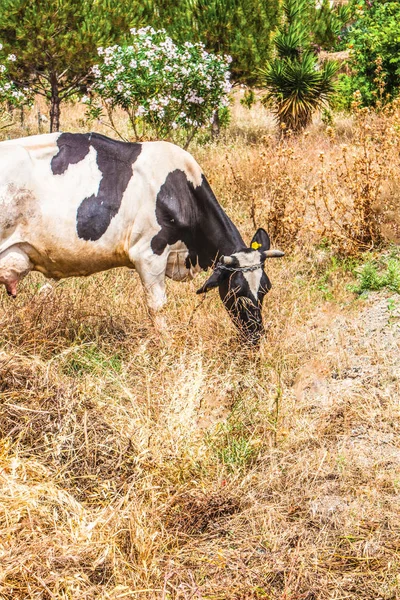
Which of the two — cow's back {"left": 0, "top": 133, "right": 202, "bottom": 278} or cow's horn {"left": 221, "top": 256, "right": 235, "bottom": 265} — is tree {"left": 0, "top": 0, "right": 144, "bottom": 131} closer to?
cow's back {"left": 0, "top": 133, "right": 202, "bottom": 278}

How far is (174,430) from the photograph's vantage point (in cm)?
428

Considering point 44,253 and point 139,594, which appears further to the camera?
point 44,253

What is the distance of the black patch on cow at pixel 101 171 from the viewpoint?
212 inches

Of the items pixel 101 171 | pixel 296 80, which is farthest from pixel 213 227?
pixel 296 80

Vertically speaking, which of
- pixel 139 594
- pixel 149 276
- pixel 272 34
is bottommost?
pixel 139 594

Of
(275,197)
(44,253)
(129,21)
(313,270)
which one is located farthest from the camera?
(129,21)

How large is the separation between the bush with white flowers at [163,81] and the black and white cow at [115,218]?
14.7 feet

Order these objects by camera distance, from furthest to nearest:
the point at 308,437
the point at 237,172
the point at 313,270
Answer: the point at 237,172 < the point at 313,270 < the point at 308,437

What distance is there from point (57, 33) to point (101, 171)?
8.10 meters

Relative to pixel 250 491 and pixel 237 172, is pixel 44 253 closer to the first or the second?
pixel 250 491

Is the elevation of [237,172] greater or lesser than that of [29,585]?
greater

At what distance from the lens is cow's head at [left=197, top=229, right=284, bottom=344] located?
5.56 metres

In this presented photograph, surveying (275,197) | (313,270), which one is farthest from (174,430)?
(275,197)

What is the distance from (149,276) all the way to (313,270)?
92.7 inches
